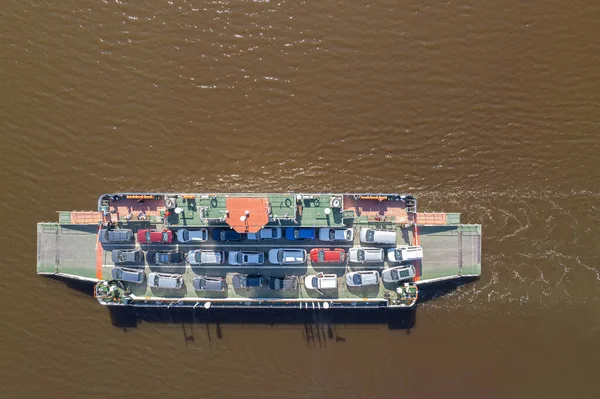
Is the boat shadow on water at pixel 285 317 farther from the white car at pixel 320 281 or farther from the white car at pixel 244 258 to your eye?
the white car at pixel 244 258

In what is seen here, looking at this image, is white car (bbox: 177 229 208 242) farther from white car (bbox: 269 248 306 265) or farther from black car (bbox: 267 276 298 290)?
black car (bbox: 267 276 298 290)

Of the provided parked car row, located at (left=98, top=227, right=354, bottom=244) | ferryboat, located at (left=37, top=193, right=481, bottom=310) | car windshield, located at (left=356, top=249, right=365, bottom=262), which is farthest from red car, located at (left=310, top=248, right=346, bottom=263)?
car windshield, located at (left=356, top=249, right=365, bottom=262)

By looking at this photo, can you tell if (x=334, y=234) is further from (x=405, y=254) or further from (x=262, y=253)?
(x=262, y=253)

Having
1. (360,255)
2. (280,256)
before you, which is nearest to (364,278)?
(360,255)

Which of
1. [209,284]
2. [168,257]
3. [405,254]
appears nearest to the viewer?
[405,254]

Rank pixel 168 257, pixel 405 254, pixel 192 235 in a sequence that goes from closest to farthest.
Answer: pixel 405 254, pixel 192 235, pixel 168 257
